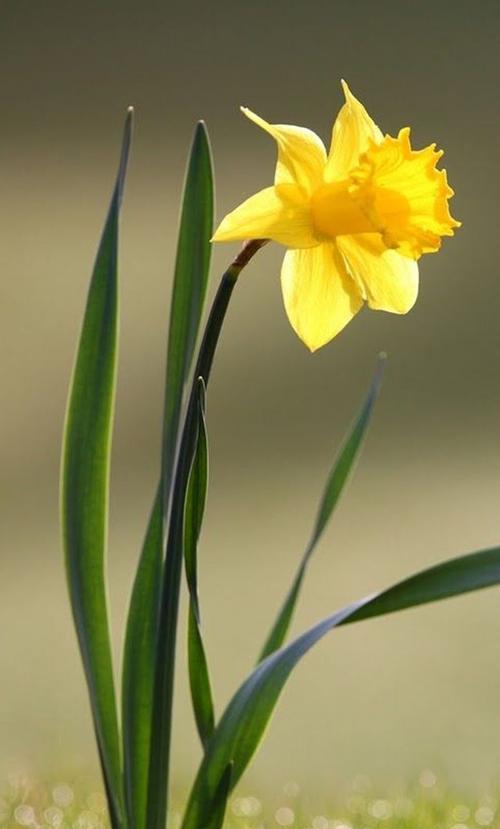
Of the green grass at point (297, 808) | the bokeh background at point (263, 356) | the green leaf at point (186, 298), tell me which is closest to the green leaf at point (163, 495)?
the green leaf at point (186, 298)

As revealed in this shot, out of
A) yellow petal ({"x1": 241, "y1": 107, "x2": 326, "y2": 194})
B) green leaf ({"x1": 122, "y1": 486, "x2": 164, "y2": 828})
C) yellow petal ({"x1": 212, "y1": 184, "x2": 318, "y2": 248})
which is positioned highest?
yellow petal ({"x1": 241, "y1": 107, "x2": 326, "y2": 194})

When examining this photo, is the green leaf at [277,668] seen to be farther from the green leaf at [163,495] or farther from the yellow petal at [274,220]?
the yellow petal at [274,220]

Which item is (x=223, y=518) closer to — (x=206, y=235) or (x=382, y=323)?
(x=382, y=323)

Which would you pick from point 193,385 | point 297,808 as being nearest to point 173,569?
point 193,385

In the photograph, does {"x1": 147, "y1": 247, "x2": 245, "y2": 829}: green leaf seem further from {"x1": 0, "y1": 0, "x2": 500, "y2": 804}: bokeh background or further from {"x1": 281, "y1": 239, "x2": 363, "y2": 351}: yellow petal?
{"x1": 0, "y1": 0, "x2": 500, "y2": 804}: bokeh background

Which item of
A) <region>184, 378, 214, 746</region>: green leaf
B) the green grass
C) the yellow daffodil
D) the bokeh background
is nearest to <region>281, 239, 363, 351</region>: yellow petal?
the yellow daffodil

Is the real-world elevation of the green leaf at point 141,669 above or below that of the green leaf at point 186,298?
below
